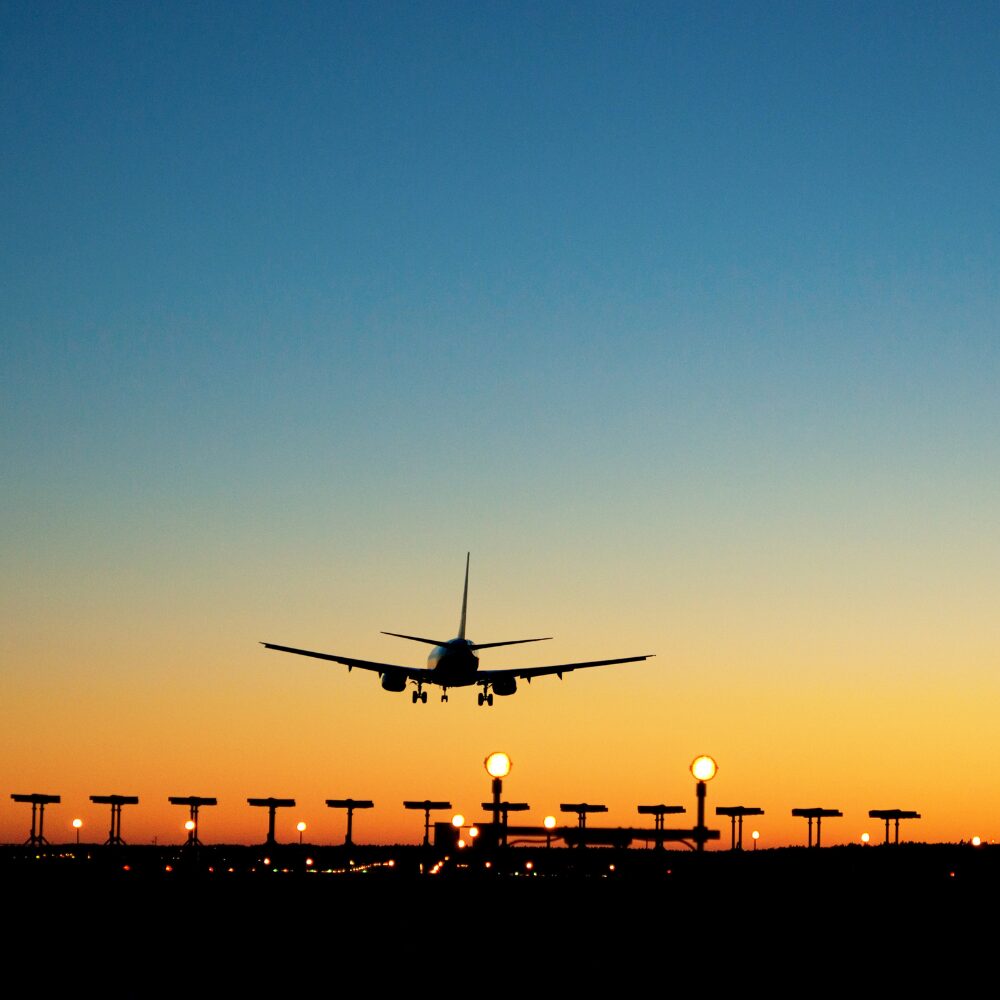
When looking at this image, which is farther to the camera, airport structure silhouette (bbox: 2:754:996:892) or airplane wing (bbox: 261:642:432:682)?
airplane wing (bbox: 261:642:432:682)

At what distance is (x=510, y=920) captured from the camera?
5022cm

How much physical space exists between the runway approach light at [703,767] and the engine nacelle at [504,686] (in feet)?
232

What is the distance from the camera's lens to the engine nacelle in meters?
113

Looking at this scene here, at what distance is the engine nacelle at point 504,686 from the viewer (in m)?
113

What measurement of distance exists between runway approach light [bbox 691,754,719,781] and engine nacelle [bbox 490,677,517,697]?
70699mm

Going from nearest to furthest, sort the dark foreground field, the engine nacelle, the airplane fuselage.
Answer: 1. the dark foreground field
2. the airplane fuselage
3. the engine nacelle

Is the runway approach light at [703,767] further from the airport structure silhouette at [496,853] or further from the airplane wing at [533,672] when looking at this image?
the airplane wing at [533,672]

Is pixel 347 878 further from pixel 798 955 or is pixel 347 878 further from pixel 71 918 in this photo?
pixel 798 955

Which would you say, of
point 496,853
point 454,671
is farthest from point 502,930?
point 454,671

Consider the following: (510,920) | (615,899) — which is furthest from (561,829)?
(510,920)

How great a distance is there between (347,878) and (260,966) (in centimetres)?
2344

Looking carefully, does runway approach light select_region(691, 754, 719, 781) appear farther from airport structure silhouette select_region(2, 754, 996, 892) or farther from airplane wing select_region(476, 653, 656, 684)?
airplane wing select_region(476, 653, 656, 684)

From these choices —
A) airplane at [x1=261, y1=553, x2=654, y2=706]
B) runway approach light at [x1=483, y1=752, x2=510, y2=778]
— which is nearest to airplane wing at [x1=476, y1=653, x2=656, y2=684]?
airplane at [x1=261, y1=553, x2=654, y2=706]

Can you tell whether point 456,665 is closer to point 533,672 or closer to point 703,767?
point 533,672
